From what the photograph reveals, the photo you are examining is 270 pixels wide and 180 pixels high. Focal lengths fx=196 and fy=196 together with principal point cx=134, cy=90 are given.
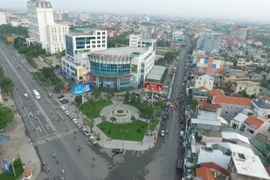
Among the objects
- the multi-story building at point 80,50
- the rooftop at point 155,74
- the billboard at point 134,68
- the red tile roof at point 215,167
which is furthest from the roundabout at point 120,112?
the red tile roof at point 215,167

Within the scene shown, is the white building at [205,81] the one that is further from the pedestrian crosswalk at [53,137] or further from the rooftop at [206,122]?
the pedestrian crosswalk at [53,137]

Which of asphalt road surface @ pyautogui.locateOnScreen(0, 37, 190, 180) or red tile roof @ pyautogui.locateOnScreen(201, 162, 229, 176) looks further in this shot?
asphalt road surface @ pyautogui.locateOnScreen(0, 37, 190, 180)

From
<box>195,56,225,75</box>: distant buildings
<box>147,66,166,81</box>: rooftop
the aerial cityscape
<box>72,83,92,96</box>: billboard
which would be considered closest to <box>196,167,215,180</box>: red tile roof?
the aerial cityscape

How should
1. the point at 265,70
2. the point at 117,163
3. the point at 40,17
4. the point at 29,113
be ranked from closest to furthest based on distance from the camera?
the point at 117,163 < the point at 29,113 < the point at 265,70 < the point at 40,17

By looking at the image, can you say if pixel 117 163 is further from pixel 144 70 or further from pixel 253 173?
pixel 144 70

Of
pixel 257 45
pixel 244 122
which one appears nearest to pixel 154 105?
pixel 244 122

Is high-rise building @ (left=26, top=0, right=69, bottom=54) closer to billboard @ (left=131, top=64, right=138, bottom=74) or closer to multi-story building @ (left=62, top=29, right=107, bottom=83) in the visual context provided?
multi-story building @ (left=62, top=29, right=107, bottom=83)
